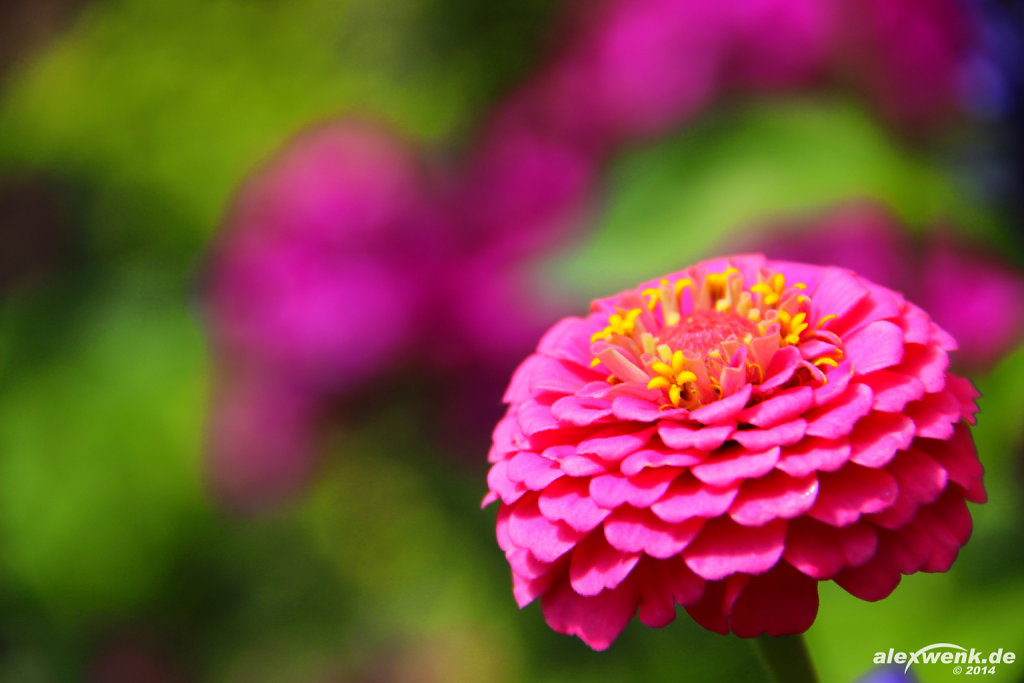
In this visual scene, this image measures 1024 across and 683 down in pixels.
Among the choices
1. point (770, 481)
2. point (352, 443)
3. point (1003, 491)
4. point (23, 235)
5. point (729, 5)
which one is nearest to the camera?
point (770, 481)

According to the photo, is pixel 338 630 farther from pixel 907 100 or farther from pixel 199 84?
pixel 907 100

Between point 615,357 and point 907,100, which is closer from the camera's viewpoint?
point 615,357

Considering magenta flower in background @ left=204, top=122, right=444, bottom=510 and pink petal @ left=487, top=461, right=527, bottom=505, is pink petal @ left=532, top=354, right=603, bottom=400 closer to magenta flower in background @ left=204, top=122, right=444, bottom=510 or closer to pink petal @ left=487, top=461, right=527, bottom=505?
pink petal @ left=487, top=461, right=527, bottom=505

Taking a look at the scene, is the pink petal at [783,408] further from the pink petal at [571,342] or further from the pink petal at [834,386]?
the pink petal at [571,342]

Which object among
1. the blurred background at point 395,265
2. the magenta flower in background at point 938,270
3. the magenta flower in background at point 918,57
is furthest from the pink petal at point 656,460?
the magenta flower in background at point 918,57

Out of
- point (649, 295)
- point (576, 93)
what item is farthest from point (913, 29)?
point (649, 295)

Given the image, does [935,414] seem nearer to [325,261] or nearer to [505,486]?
[505,486]

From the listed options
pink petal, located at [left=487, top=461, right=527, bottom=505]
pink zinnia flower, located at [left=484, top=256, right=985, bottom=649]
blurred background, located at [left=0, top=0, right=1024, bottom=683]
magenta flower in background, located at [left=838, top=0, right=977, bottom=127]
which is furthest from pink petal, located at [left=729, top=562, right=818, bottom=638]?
magenta flower in background, located at [left=838, top=0, right=977, bottom=127]
